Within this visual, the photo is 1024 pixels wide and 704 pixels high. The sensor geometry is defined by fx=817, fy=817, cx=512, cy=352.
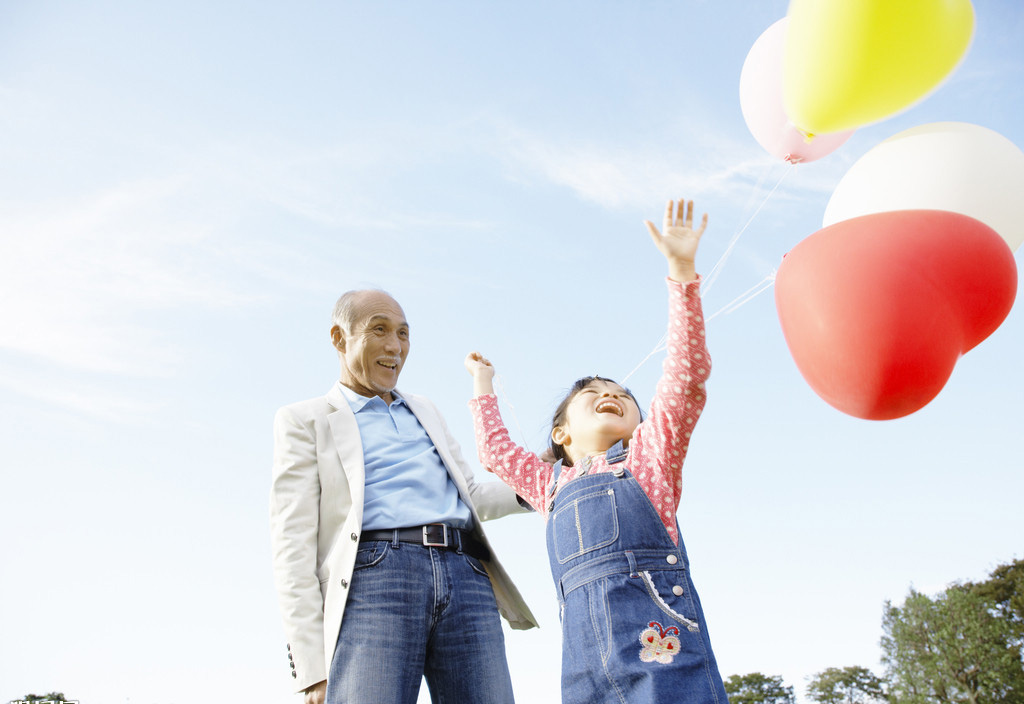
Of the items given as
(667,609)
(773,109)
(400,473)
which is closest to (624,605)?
(667,609)

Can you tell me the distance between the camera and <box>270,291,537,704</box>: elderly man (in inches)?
102

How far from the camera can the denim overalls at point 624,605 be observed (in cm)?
223

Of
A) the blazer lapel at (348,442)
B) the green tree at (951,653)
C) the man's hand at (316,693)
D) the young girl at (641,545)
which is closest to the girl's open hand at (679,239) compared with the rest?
the young girl at (641,545)

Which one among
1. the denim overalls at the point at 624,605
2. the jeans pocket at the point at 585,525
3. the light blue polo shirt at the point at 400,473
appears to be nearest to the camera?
the denim overalls at the point at 624,605

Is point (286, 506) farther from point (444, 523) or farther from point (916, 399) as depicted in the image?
point (916, 399)

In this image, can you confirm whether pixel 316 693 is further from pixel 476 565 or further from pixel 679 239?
pixel 679 239

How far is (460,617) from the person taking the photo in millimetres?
2713

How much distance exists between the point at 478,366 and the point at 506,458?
0.48m

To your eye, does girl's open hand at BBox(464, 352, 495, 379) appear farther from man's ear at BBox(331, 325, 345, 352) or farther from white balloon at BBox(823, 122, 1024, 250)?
white balloon at BBox(823, 122, 1024, 250)

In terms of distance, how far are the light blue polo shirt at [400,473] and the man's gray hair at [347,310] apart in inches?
9.5

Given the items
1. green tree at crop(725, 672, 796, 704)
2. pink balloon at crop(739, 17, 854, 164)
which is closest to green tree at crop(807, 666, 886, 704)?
green tree at crop(725, 672, 796, 704)

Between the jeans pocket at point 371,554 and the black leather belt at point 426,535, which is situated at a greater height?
the black leather belt at point 426,535

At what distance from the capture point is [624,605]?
7.62 feet

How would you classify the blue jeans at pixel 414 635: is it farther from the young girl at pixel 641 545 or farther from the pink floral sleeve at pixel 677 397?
the pink floral sleeve at pixel 677 397
